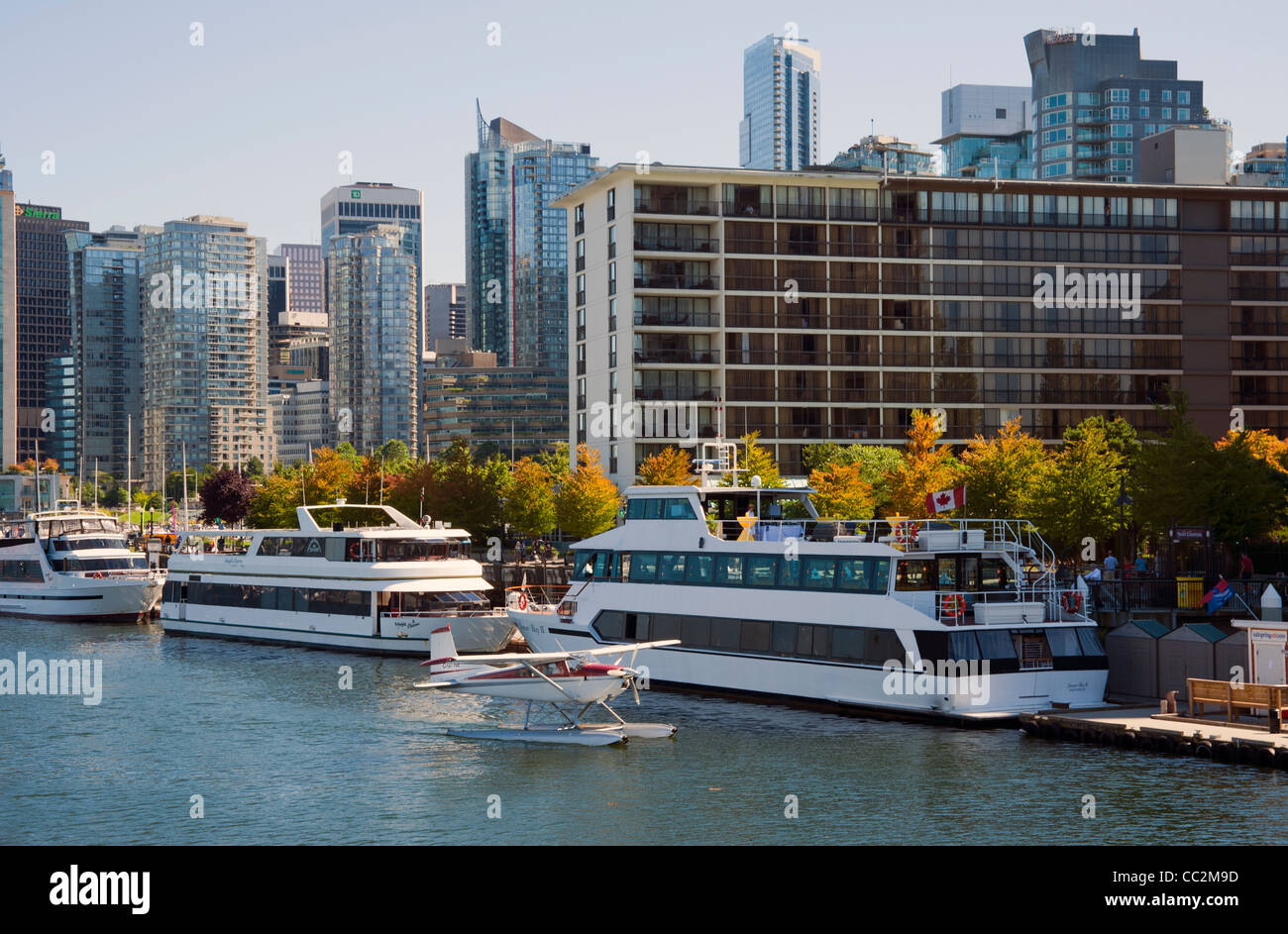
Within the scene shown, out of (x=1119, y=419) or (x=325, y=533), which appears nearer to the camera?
(x=325, y=533)

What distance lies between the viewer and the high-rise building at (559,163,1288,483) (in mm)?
104688

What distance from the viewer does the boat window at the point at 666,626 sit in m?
49.1

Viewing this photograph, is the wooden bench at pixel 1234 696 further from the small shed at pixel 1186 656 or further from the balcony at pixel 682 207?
the balcony at pixel 682 207

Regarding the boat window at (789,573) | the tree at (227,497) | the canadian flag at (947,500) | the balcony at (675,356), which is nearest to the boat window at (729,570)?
the boat window at (789,573)

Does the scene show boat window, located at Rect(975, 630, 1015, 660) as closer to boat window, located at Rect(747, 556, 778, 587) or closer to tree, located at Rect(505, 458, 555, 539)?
boat window, located at Rect(747, 556, 778, 587)

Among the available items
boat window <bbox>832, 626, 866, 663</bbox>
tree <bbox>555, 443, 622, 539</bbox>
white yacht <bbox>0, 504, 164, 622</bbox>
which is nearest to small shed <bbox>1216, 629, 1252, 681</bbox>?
boat window <bbox>832, 626, 866, 663</bbox>

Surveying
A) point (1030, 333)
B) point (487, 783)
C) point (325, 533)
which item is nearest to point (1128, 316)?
point (1030, 333)

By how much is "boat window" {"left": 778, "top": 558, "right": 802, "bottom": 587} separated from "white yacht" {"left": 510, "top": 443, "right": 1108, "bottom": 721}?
0.04 meters

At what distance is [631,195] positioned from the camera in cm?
10344

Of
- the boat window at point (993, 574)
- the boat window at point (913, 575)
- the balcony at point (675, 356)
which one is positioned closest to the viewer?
the boat window at point (913, 575)

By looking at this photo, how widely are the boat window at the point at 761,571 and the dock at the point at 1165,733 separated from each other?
9.97 m

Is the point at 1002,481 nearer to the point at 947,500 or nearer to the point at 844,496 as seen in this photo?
the point at 844,496

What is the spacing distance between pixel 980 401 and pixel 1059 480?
4669 centimetres
